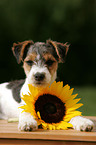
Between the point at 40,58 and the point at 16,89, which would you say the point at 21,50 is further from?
the point at 16,89

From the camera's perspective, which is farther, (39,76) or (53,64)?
(53,64)

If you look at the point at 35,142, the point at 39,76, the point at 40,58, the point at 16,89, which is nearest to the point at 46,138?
the point at 35,142

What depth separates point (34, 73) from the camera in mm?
2525

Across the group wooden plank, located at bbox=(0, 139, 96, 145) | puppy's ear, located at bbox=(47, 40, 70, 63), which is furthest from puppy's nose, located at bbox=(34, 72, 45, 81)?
wooden plank, located at bbox=(0, 139, 96, 145)

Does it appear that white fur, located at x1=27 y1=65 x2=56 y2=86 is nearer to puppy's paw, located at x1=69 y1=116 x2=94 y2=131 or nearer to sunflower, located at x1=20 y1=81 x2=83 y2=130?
sunflower, located at x1=20 y1=81 x2=83 y2=130

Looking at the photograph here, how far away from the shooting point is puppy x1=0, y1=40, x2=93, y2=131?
7.38ft

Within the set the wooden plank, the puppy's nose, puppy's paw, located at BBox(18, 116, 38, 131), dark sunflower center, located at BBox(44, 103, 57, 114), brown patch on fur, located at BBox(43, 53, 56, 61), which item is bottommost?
the wooden plank

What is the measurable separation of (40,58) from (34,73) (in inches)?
9.9

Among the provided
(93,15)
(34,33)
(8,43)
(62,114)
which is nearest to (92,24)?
(93,15)

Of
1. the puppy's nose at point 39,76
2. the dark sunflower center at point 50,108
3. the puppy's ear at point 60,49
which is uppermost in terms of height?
the puppy's ear at point 60,49

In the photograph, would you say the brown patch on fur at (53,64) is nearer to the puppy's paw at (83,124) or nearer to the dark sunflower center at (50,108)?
the dark sunflower center at (50,108)

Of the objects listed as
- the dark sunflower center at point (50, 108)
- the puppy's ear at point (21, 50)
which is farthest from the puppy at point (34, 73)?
the dark sunflower center at point (50, 108)

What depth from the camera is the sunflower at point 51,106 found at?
7.70 feet

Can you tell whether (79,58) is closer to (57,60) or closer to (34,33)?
(34,33)
